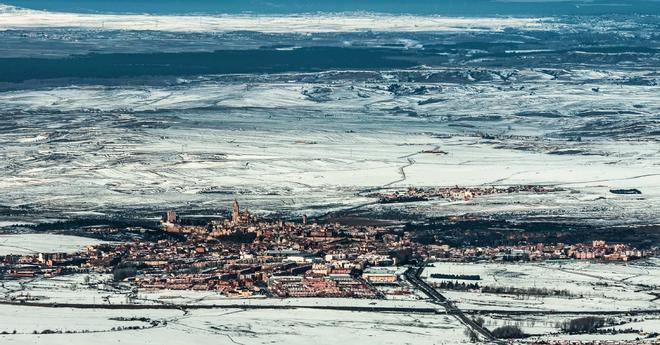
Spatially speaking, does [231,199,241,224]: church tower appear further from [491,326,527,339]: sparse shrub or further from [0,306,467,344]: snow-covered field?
[491,326,527,339]: sparse shrub

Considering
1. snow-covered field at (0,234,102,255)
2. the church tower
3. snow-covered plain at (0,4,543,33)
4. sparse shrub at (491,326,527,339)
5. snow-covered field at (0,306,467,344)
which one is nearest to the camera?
snow-covered field at (0,306,467,344)

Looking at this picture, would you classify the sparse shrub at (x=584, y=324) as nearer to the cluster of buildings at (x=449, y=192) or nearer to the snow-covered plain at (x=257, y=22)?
the cluster of buildings at (x=449, y=192)

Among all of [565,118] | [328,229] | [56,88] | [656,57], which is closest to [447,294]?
[328,229]

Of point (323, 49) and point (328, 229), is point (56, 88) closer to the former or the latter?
point (323, 49)

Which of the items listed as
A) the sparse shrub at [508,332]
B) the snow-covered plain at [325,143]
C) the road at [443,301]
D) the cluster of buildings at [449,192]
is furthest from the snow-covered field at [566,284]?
the cluster of buildings at [449,192]

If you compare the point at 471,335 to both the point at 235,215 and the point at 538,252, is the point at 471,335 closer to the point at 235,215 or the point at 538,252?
the point at 538,252

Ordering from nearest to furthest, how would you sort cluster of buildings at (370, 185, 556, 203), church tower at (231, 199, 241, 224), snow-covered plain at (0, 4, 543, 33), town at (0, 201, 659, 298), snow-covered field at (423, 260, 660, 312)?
snow-covered field at (423, 260, 660, 312) → town at (0, 201, 659, 298) → church tower at (231, 199, 241, 224) → cluster of buildings at (370, 185, 556, 203) → snow-covered plain at (0, 4, 543, 33)

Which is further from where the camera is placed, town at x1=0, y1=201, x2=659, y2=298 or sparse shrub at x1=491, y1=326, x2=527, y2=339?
town at x1=0, y1=201, x2=659, y2=298

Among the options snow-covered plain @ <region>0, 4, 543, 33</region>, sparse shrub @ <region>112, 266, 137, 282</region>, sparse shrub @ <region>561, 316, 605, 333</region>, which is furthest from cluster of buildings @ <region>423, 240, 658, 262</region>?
snow-covered plain @ <region>0, 4, 543, 33</region>
